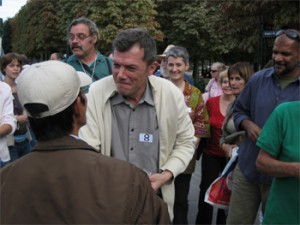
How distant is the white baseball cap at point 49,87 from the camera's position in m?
1.65

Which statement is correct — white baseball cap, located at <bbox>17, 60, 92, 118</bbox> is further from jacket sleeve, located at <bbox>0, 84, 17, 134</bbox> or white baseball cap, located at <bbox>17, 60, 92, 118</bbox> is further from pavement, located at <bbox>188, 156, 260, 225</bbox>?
pavement, located at <bbox>188, 156, 260, 225</bbox>

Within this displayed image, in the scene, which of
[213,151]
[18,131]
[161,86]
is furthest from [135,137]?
[18,131]

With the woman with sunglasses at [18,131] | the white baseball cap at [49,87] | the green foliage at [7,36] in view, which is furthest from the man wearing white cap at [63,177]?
the green foliage at [7,36]

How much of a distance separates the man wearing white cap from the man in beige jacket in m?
0.82

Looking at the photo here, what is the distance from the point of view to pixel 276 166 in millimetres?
2506

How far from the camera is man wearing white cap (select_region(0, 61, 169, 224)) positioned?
1530mm

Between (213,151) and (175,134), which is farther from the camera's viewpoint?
(213,151)

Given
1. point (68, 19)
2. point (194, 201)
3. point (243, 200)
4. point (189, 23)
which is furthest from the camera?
point (68, 19)

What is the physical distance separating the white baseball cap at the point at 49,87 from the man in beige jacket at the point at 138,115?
83 cm

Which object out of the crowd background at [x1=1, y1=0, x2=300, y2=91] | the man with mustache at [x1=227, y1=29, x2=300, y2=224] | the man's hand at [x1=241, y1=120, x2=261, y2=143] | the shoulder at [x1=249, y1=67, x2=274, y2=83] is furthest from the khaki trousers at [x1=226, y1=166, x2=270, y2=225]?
the crowd background at [x1=1, y1=0, x2=300, y2=91]

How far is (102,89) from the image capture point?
8.63 ft

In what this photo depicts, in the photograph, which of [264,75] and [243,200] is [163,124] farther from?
[243,200]

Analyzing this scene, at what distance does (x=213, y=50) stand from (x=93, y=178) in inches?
1190

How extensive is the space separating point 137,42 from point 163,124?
54 cm
